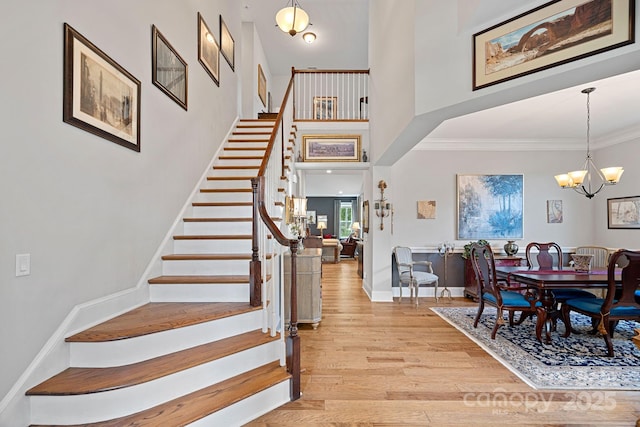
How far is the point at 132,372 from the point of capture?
1.90 meters

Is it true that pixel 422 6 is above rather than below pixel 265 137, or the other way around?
above

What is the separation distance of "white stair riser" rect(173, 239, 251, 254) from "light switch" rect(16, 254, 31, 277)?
1.61 metres

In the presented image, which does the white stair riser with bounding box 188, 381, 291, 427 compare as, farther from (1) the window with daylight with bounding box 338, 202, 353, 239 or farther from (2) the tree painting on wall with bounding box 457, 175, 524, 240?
(1) the window with daylight with bounding box 338, 202, 353, 239

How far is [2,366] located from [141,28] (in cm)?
273

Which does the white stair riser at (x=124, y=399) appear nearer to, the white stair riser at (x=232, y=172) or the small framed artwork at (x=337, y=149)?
the white stair riser at (x=232, y=172)

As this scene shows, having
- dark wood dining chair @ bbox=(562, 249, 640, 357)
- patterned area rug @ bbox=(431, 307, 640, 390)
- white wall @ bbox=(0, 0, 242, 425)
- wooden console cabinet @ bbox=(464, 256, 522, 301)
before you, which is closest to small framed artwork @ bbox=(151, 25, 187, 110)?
white wall @ bbox=(0, 0, 242, 425)

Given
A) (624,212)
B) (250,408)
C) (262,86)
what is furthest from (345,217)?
(250,408)

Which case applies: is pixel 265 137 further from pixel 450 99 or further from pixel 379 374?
pixel 379 374

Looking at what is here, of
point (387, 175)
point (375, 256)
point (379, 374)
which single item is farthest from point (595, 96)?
point (379, 374)

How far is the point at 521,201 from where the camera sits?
6152mm

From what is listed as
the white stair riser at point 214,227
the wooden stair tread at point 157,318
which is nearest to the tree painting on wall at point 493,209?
the white stair riser at point 214,227

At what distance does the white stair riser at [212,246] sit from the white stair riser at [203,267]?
29 cm

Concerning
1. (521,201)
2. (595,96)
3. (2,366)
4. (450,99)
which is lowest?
(2,366)

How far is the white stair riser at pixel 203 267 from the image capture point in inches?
121
